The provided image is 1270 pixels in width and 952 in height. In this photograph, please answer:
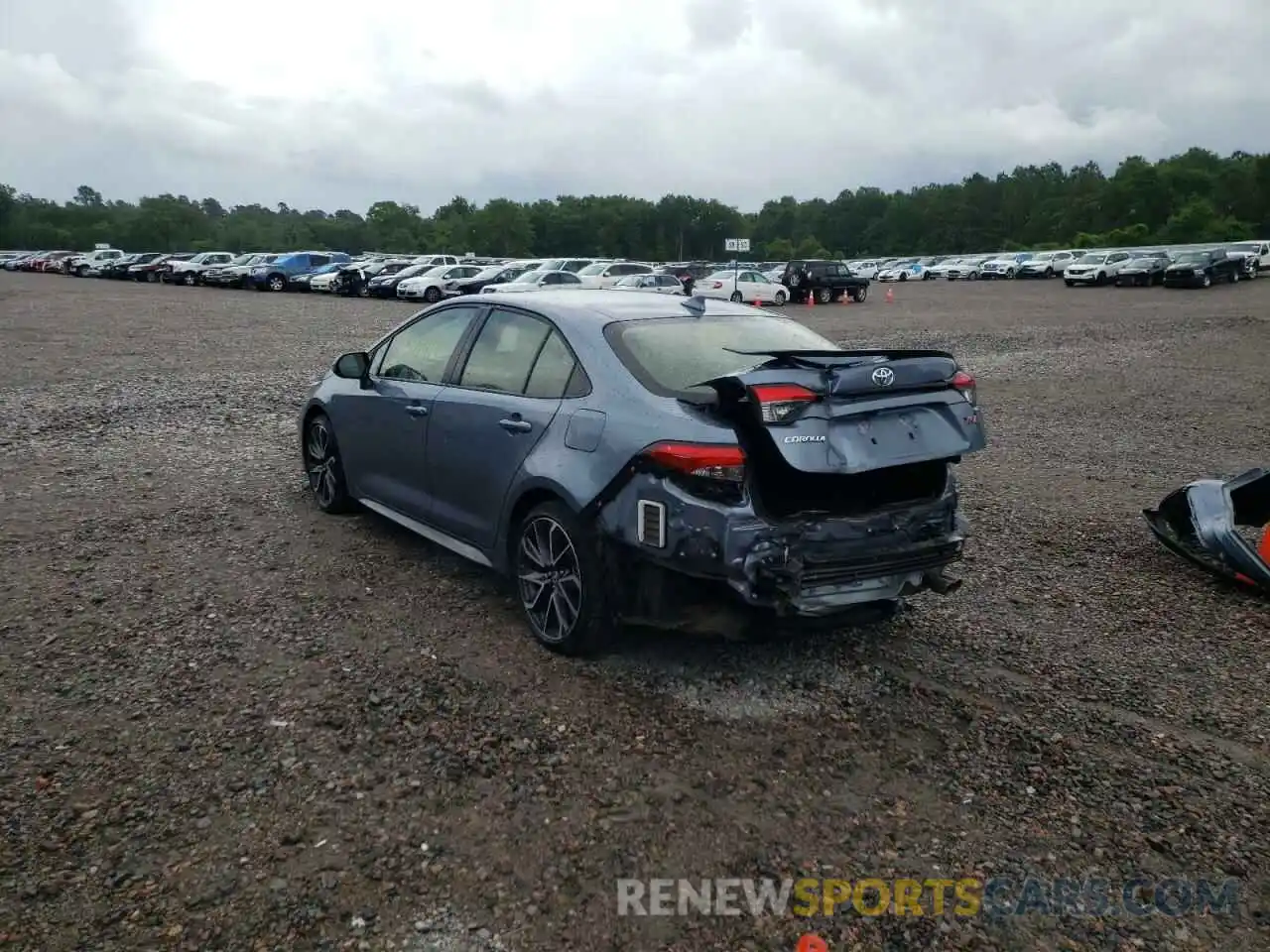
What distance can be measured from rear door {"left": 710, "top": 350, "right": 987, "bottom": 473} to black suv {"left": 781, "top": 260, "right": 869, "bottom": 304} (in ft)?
108

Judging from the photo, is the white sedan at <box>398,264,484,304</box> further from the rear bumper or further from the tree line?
the tree line

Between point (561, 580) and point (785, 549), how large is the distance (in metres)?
1.08

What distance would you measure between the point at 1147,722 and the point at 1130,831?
33.2 inches

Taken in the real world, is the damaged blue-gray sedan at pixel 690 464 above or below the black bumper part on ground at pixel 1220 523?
above

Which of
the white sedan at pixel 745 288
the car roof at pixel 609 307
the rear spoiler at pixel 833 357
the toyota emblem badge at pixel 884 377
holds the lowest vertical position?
the white sedan at pixel 745 288

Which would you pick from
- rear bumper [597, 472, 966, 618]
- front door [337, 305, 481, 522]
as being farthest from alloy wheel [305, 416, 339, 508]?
rear bumper [597, 472, 966, 618]

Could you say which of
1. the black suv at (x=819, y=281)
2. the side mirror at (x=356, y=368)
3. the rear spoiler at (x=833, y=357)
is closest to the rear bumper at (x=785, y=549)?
the rear spoiler at (x=833, y=357)

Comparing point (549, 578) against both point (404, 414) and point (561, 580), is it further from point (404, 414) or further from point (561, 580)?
point (404, 414)

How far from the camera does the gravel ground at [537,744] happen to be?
9.28 ft

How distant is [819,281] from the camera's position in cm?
3669

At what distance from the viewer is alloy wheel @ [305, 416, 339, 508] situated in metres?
6.50

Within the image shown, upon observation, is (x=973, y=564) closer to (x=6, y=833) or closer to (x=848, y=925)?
(x=848, y=925)

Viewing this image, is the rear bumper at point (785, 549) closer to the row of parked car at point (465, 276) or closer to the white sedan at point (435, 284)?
the row of parked car at point (465, 276)

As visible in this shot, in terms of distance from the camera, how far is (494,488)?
4.71m
